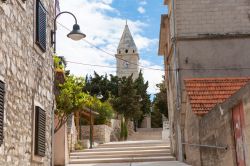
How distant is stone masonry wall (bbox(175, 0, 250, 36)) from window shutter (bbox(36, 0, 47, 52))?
7395 mm

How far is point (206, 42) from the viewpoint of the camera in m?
16.0

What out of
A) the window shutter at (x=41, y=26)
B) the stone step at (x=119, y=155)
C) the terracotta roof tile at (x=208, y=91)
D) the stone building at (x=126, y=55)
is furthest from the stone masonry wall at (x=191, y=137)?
the stone building at (x=126, y=55)

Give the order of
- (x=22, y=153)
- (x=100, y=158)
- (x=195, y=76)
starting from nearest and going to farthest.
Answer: (x=22, y=153) → (x=195, y=76) → (x=100, y=158)

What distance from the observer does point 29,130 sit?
856 cm

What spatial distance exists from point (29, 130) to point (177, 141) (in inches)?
351

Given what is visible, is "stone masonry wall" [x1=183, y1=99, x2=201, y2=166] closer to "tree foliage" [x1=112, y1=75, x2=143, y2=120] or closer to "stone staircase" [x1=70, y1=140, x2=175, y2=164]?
"stone staircase" [x1=70, y1=140, x2=175, y2=164]

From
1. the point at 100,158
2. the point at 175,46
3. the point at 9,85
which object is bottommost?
the point at 100,158

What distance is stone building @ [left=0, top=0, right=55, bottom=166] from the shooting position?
701cm

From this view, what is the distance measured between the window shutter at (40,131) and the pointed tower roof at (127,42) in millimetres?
65852

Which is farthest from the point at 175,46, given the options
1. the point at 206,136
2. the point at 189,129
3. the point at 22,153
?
the point at 22,153

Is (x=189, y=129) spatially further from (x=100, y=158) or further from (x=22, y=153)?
(x=22, y=153)

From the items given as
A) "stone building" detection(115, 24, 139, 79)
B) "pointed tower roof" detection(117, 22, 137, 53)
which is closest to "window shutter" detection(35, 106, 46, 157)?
"stone building" detection(115, 24, 139, 79)

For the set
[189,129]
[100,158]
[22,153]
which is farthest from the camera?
[100,158]

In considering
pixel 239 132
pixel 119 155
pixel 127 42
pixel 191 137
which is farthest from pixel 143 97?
pixel 239 132
